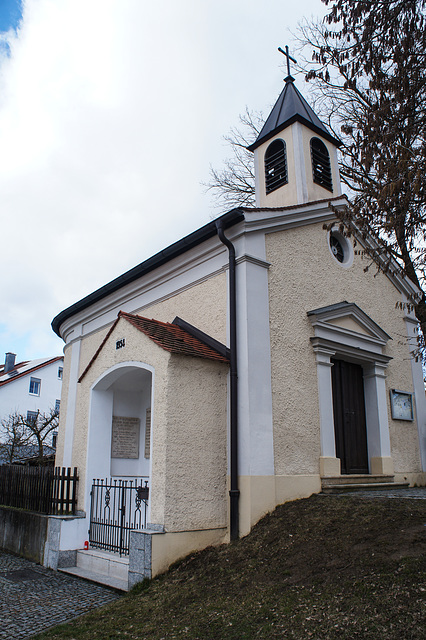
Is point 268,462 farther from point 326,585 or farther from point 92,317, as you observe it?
point 92,317

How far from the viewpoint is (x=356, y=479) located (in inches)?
348

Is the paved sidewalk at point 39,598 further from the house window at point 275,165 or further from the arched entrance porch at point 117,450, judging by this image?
the house window at point 275,165

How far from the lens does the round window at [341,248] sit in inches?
404

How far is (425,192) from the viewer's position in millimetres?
5129

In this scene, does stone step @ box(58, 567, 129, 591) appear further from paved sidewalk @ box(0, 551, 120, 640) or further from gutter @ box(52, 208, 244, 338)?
gutter @ box(52, 208, 244, 338)

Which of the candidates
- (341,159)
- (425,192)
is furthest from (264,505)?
(341,159)

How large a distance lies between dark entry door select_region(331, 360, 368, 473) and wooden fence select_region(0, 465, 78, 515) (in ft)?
15.4

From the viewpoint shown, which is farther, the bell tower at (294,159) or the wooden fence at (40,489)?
the bell tower at (294,159)

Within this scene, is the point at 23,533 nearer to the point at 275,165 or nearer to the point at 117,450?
the point at 117,450

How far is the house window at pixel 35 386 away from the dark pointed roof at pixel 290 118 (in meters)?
28.2

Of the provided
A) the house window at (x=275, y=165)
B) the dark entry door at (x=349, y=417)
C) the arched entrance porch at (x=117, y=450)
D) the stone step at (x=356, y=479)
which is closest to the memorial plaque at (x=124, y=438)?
the arched entrance porch at (x=117, y=450)

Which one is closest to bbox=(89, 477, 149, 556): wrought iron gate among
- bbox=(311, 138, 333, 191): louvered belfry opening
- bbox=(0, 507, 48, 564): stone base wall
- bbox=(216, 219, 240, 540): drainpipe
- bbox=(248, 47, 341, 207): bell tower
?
bbox=(0, 507, 48, 564): stone base wall

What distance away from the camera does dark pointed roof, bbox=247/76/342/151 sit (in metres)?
11.0

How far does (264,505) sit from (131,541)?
1.89 metres
